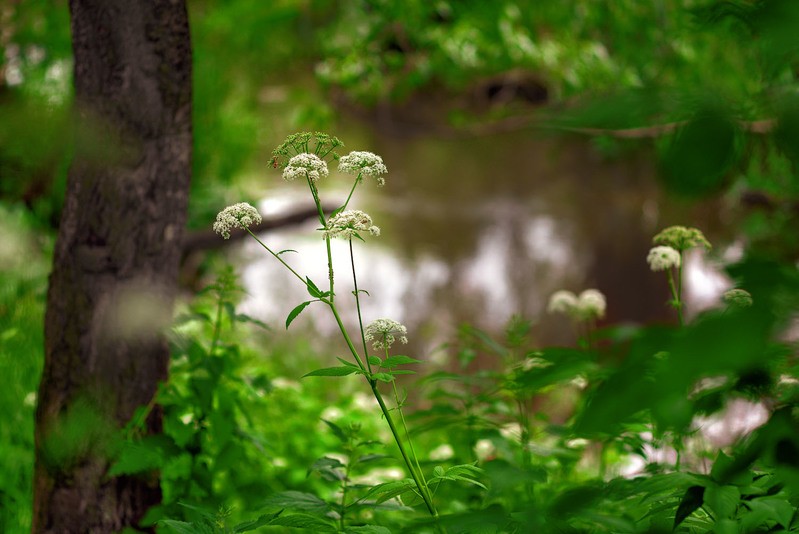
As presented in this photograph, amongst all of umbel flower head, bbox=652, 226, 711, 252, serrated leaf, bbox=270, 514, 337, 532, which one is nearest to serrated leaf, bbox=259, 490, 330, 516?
serrated leaf, bbox=270, 514, 337, 532

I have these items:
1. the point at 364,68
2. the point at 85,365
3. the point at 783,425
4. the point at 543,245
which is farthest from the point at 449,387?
the point at 783,425

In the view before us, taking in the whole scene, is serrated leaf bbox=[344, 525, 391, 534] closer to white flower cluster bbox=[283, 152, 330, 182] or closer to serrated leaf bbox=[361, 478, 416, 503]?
serrated leaf bbox=[361, 478, 416, 503]

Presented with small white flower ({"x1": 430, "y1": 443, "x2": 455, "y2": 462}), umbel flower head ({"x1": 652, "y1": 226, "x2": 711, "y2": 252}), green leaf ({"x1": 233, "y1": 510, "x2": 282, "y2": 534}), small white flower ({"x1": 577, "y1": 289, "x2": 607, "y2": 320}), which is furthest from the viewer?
small white flower ({"x1": 430, "y1": 443, "x2": 455, "y2": 462})

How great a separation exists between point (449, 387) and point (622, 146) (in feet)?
19.8

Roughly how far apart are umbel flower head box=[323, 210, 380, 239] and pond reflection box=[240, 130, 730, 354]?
10.9 feet

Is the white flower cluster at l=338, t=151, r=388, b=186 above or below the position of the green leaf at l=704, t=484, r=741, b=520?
above

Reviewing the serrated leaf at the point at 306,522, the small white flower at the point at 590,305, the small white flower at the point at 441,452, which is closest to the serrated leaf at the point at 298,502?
the serrated leaf at the point at 306,522

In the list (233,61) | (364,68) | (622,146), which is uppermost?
(622,146)

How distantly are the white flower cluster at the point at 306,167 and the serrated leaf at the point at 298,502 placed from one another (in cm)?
52

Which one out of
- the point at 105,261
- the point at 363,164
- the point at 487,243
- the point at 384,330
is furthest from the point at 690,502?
the point at 487,243

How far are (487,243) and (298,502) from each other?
20.3 feet

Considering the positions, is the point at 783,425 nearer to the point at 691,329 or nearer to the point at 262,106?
the point at 691,329

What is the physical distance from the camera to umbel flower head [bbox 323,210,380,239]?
1158mm

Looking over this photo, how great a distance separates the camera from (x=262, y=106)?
938cm
